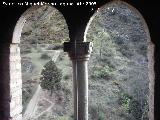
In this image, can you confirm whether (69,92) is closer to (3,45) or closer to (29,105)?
(29,105)

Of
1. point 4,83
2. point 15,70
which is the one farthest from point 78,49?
point 4,83

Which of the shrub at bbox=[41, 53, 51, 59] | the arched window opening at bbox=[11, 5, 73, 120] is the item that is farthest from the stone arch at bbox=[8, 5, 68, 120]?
the shrub at bbox=[41, 53, 51, 59]

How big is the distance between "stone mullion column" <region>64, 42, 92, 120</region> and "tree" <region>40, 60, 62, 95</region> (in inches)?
307

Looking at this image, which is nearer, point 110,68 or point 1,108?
point 1,108

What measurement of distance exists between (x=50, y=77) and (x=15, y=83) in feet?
24.3

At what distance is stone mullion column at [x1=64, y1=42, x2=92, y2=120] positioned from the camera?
4.18 m

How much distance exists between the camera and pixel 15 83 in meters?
4.64

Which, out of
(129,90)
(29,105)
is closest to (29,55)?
(29,105)

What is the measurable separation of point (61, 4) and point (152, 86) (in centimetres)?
184

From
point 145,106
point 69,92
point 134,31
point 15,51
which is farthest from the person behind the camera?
point 134,31

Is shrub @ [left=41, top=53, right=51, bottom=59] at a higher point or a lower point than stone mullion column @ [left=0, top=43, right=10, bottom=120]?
higher

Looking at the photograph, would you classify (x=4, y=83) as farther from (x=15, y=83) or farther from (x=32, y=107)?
(x=32, y=107)

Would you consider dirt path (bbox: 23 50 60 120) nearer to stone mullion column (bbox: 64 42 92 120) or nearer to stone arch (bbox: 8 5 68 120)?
stone arch (bbox: 8 5 68 120)

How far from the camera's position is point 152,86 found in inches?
159
